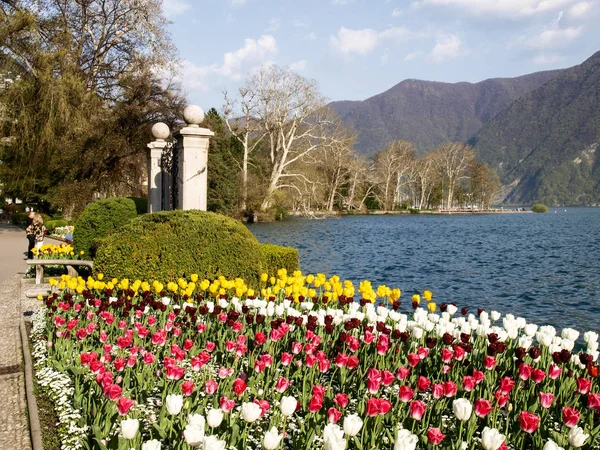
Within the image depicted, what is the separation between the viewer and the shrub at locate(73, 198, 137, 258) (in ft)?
41.4

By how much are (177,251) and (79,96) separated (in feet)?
64.3

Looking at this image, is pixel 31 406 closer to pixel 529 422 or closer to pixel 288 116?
pixel 529 422

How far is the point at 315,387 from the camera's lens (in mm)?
3344

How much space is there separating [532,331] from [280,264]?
5316 millimetres

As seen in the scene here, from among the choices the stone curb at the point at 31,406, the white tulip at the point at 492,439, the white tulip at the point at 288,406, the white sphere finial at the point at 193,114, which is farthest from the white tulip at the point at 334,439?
the white sphere finial at the point at 193,114

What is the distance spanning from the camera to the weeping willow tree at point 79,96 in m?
23.5

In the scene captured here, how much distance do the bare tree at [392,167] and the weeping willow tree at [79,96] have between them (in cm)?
5126

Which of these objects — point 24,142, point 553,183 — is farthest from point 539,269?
point 553,183

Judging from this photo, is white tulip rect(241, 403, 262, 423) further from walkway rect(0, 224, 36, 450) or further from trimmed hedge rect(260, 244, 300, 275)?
trimmed hedge rect(260, 244, 300, 275)

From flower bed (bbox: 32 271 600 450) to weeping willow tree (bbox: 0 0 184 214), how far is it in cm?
2017

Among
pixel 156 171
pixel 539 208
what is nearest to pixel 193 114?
pixel 156 171

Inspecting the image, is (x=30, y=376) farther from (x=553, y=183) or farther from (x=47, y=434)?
(x=553, y=183)

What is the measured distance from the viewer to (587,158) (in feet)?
639

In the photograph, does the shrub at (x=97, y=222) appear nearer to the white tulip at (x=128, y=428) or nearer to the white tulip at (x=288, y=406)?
the white tulip at (x=128, y=428)
